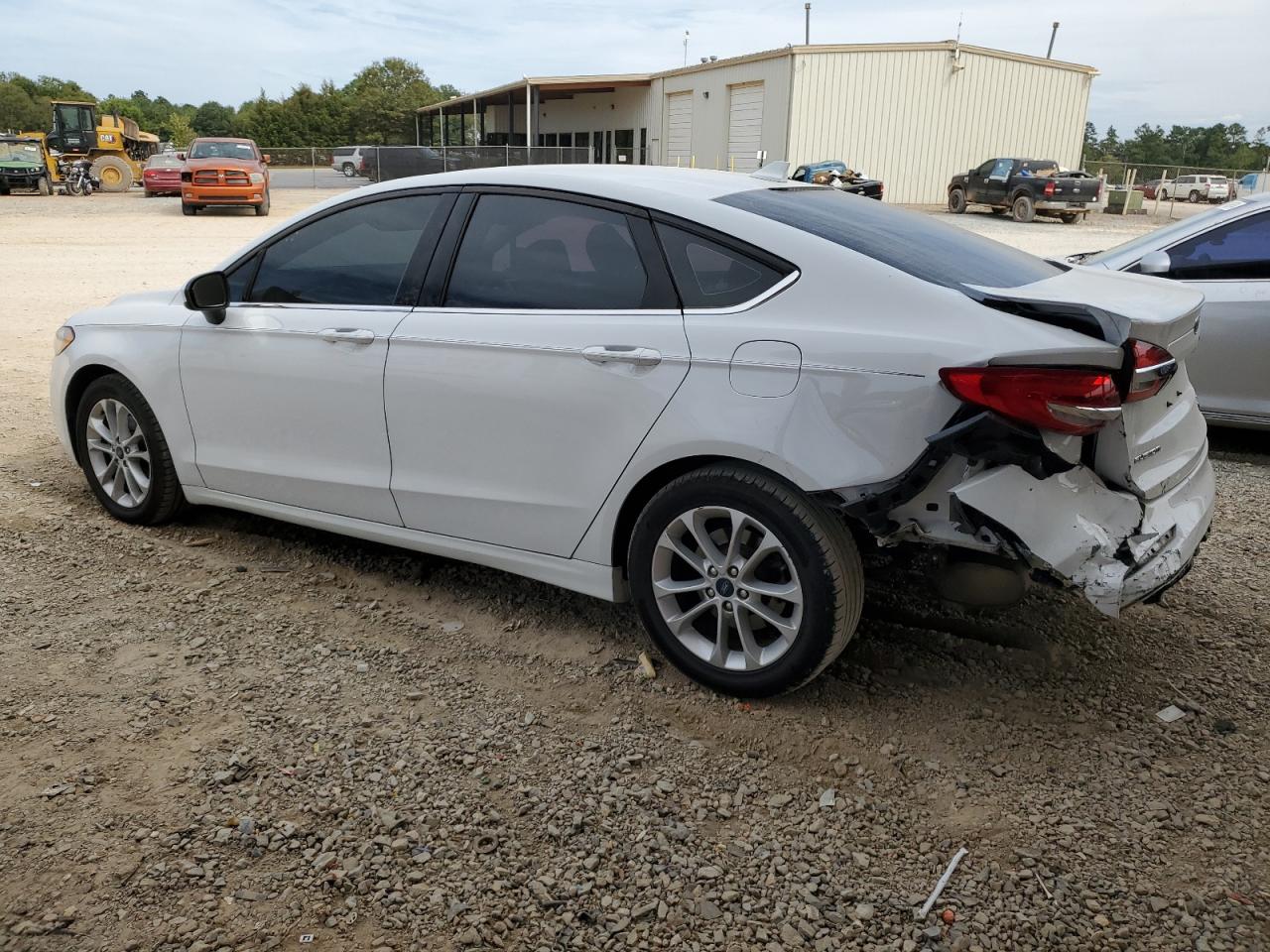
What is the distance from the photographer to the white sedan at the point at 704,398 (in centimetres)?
282

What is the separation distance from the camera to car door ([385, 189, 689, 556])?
3262mm

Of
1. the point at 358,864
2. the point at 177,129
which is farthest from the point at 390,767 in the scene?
the point at 177,129

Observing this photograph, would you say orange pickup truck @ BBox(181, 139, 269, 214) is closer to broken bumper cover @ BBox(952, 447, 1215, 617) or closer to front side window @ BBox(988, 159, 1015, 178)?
front side window @ BBox(988, 159, 1015, 178)

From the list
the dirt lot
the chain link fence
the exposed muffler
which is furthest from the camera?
the chain link fence

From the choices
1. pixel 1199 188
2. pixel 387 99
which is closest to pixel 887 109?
pixel 1199 188

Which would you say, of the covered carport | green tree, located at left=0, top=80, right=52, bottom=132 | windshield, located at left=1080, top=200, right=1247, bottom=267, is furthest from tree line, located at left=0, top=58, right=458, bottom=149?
windshield, located at left=1080, top=200, right=1247, bottom=267

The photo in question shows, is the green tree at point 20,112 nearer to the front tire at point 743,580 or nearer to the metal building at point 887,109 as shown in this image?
the metal building at point 887,109

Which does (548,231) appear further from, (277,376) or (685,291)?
(277,376)

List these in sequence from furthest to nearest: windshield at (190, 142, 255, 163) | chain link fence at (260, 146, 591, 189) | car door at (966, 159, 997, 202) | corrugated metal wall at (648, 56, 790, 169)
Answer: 1. chain link fence at (260, 146, 591, 189)
2. corrugated metal wall at (648, 56, 790, 169)
3. car door at (966, 159, 997, 202)
4. windshield at (190, 142, 255, 163)

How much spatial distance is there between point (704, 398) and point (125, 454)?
2974 mm

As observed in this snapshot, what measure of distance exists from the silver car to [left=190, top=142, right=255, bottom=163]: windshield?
25.3 m

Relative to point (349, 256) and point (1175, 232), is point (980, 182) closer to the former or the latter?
point (1175, 232)

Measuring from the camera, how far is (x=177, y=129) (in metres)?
79.4

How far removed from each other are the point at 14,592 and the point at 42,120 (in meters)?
108
